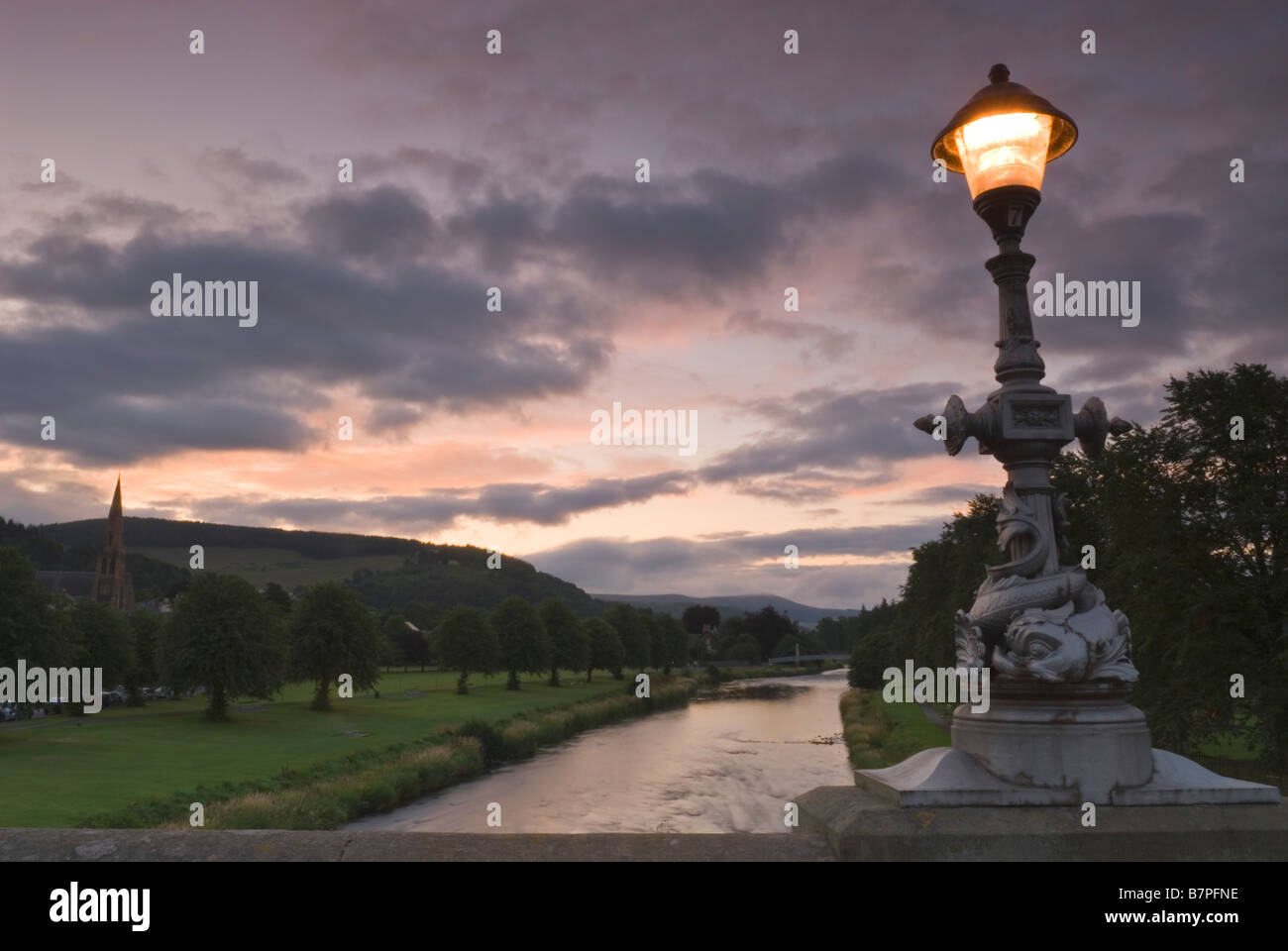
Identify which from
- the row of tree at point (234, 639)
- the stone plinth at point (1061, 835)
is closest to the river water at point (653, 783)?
the row of tree at point (234, 639)

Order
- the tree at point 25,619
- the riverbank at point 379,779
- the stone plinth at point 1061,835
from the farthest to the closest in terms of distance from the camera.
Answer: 1. the tree at point 25,619
2. the riverbank at point 379,779
3. the stone plinth at point 1061,835

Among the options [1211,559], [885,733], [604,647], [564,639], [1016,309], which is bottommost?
[604,647]

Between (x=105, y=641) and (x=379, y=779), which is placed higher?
(x=105, y=641)

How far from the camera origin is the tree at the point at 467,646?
8925 cm

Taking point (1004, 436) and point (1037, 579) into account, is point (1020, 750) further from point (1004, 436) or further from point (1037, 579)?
point (1004, 436)

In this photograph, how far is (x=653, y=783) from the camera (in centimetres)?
4384

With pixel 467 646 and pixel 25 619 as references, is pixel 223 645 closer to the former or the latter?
pixel 25 619

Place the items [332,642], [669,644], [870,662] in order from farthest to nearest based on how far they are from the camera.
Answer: [669,644], [870,662], [332,642]

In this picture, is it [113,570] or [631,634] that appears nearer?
[631,634]

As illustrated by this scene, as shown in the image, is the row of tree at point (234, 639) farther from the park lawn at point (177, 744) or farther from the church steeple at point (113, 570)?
the church steeple at point (113, 570)

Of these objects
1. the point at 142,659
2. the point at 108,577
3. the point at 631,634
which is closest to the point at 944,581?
the point at 142,659

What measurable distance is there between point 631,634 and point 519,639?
3625cm

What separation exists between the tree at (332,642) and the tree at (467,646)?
2021 centimetres
